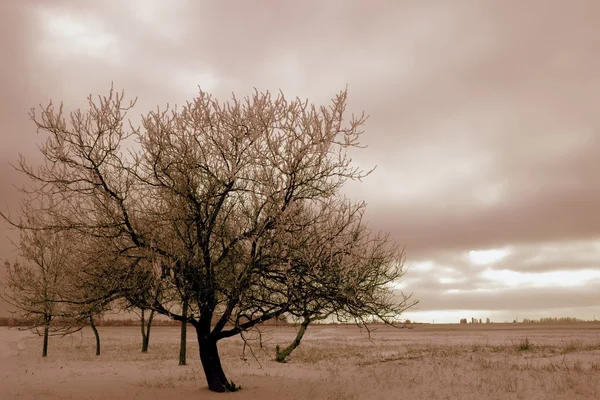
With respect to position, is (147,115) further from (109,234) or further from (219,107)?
(109,234)

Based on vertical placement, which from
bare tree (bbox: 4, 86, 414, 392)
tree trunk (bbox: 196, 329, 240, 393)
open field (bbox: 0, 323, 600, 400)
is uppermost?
bare tree (bbox: 4, 86, 414, 392)

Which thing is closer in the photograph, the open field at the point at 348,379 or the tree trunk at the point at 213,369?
the tree trunk at the point at 213,369

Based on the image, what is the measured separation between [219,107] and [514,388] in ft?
44.9

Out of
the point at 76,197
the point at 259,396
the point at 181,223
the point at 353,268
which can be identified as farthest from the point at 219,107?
the point at 259,396

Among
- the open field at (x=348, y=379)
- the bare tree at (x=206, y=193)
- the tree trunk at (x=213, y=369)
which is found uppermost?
the bare tree at (x=206, y=193)

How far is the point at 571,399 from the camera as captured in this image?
14.7 m

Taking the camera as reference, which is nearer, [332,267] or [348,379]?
[332,267]

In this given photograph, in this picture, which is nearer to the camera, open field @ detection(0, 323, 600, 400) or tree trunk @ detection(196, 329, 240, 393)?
tree trunk @ detection(196, 329, 240, 393)

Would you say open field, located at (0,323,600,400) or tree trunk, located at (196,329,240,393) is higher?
tree trunk, located at (196,329,240,393)

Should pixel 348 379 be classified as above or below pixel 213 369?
below

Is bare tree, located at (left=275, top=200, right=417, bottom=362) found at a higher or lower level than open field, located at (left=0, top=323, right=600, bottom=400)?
higher

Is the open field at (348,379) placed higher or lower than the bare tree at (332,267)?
lower

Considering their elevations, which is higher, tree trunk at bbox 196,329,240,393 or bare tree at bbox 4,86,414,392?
bare tree at bbox 4,86,414,392

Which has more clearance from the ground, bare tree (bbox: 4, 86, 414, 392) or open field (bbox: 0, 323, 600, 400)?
bare tree (bbox: 4, 86, 414, 392)
